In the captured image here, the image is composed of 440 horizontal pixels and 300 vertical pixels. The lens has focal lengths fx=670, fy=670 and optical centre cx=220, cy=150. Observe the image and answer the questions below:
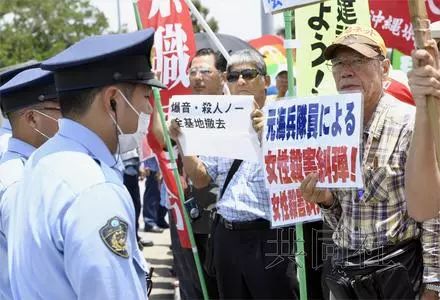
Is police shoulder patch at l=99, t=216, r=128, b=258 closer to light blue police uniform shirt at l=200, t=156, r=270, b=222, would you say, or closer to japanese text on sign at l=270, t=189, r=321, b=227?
japanese text on sign at l=270, t=189, r=321, b=227

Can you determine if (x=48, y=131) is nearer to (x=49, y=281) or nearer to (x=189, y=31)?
(x=49, y=281)

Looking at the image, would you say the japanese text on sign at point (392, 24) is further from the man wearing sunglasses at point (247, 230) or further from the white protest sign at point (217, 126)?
the white protest sign at point (217, 126)

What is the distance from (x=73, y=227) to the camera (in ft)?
5.73

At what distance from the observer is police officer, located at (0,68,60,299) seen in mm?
3010

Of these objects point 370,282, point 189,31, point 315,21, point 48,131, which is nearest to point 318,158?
point 370,282

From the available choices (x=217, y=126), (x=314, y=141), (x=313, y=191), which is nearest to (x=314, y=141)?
(x=314, y=141)

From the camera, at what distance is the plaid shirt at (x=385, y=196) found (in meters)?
2.79

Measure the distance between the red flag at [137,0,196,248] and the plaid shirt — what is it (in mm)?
2112

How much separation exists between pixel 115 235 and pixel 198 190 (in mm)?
2956

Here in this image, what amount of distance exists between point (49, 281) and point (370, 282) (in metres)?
1.56

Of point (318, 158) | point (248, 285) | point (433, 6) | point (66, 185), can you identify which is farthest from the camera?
point (433, 6)

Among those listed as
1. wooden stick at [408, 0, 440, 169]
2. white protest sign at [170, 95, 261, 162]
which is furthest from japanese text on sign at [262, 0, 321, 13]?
wooden stick at [408, 0, 440, 169]

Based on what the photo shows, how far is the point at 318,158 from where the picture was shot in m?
2.92

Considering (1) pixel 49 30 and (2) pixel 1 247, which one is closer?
(2) pixel 1 247
